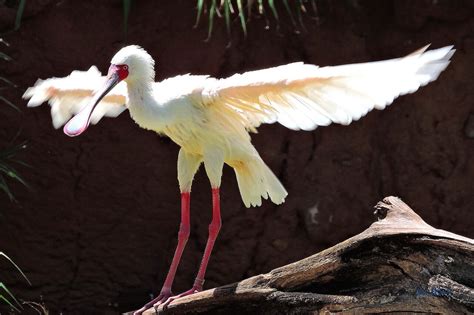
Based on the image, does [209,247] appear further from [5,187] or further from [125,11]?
[125,11]

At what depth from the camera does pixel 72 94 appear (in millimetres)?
5547

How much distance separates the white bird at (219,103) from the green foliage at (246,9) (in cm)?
104

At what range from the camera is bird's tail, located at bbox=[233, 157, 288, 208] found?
210 inches

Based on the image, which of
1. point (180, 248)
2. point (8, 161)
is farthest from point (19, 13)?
point (180, 248)

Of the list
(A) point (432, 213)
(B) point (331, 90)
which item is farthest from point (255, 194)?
(A) point (432, 213)

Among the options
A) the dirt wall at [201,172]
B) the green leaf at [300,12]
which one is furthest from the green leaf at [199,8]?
the green leaf at [300,12]

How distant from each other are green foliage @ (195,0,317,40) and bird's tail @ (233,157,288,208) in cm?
123

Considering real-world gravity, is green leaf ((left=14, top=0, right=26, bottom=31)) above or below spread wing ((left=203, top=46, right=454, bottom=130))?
above

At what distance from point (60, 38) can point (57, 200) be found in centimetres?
107

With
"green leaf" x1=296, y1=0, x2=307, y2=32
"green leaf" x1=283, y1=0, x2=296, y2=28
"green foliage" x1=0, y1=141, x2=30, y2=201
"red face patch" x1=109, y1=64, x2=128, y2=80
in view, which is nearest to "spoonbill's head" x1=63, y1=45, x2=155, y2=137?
"red face patch" x1=109, y1=64, x2=128, y2=80

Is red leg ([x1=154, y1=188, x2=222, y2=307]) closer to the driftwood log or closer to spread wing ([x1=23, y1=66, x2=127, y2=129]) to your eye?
the driftwood log

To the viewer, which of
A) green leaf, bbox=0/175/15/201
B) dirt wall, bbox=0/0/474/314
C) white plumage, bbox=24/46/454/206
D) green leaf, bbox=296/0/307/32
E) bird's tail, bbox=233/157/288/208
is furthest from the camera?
dirt wall, bbox=0/0/474/314

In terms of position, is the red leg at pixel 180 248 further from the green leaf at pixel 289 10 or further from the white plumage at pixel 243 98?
the green leaf at pixel 289 10

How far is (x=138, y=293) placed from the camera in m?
6.77
